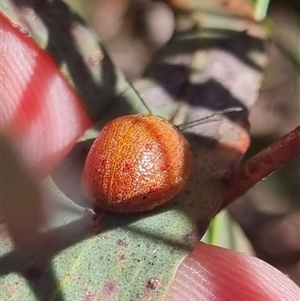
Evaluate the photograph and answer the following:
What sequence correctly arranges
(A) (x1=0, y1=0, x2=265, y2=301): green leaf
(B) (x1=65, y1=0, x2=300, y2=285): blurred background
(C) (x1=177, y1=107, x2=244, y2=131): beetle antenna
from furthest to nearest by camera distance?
(B) (x1=65, y1=0, x2=300, y2=285): blurred background < (C) (x1=177, y1=107, x2=244, y2=131): beetle antenna < (A) (x1=0, y1=0, x2=265, y2=301): green leaf

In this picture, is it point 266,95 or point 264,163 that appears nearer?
point 264,163

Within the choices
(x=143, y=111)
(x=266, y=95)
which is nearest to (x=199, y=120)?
(x=143, y=111)

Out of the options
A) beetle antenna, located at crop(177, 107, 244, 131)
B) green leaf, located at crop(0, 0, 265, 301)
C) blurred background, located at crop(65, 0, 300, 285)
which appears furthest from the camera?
blurred background, located at crop(65, 0, 300, 285)

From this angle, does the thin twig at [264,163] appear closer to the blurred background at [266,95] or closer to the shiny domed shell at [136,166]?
the shiny domed shell at [136,166]

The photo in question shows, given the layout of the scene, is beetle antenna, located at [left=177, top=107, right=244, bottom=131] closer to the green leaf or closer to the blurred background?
the green leaf

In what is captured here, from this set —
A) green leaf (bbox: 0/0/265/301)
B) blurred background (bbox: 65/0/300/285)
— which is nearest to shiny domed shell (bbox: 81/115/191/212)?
green leaf (bbox: 0/0/265/301)

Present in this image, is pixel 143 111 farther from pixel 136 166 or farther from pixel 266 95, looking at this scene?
pixel 266 95

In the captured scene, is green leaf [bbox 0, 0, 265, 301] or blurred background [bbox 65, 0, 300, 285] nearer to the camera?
green leaf [bbox 0, 0, 265, 301]

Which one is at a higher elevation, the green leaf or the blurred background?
the green leaf

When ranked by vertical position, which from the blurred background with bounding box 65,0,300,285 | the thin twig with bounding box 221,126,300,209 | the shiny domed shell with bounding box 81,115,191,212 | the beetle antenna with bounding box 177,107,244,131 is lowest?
the blurred background with bounding box 65,0,300,285
